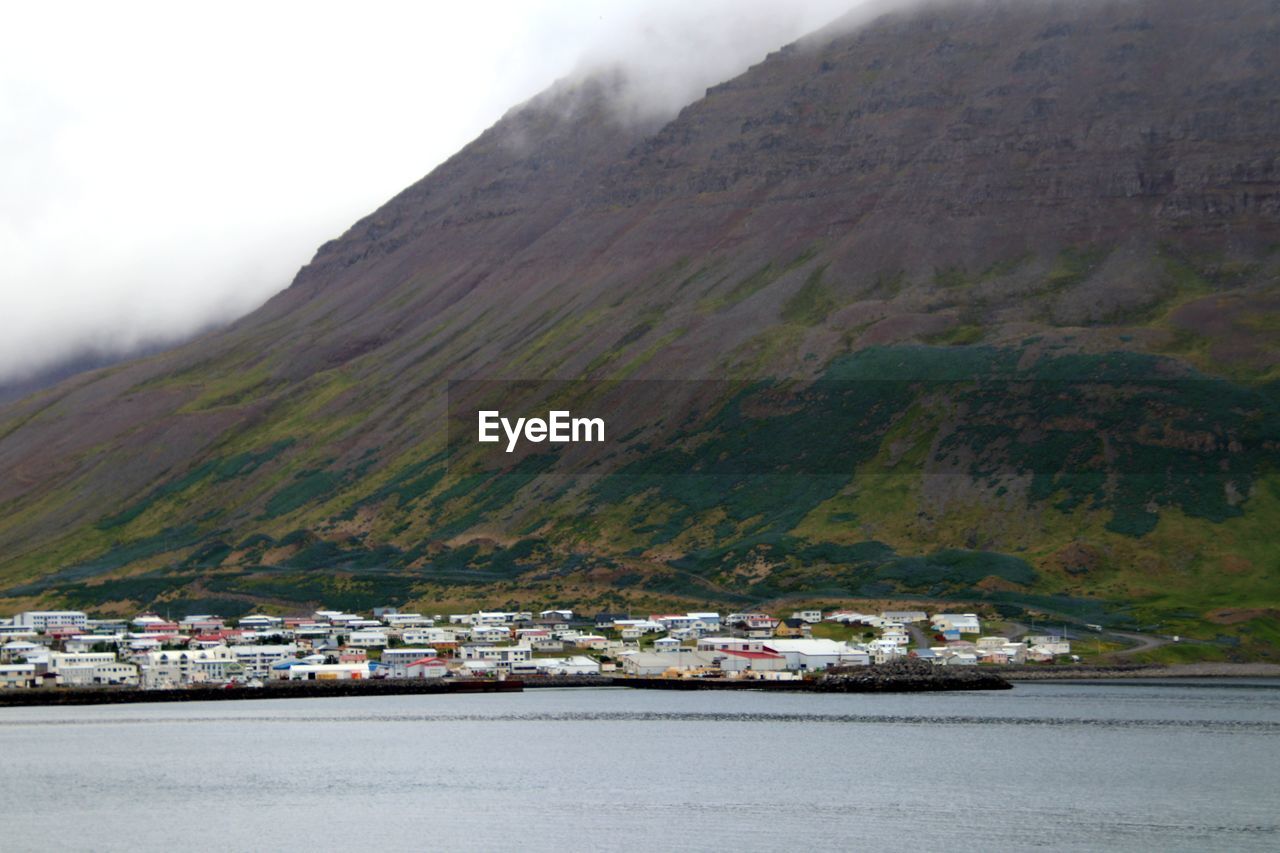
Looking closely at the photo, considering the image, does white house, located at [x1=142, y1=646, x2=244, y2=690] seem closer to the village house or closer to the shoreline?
the shoreline

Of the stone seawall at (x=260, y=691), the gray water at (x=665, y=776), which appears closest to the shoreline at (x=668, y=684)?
the stone seawall at (x=260, y=691)

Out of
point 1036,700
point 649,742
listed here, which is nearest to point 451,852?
point 649,742

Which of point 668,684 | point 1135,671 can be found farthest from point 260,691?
point 1135,671

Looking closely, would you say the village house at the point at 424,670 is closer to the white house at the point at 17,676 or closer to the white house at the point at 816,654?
the white house at the point at 816,654

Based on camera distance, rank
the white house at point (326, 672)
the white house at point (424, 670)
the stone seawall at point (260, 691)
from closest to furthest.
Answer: the stone seawall at point (260, 691)
the white house at point (326, 672)
the white house at point (424, 670)

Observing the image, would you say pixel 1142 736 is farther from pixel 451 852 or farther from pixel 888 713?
pixel 451 852

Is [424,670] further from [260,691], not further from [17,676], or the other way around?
[17,676]

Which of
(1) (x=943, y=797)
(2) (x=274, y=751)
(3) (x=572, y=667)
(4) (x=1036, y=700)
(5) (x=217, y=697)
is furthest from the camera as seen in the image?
(3) (x=572, y=667)

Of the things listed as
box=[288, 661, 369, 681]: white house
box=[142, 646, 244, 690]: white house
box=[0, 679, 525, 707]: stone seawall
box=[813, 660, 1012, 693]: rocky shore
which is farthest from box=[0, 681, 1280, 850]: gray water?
box=[288, 661, 369, 681]: white house
